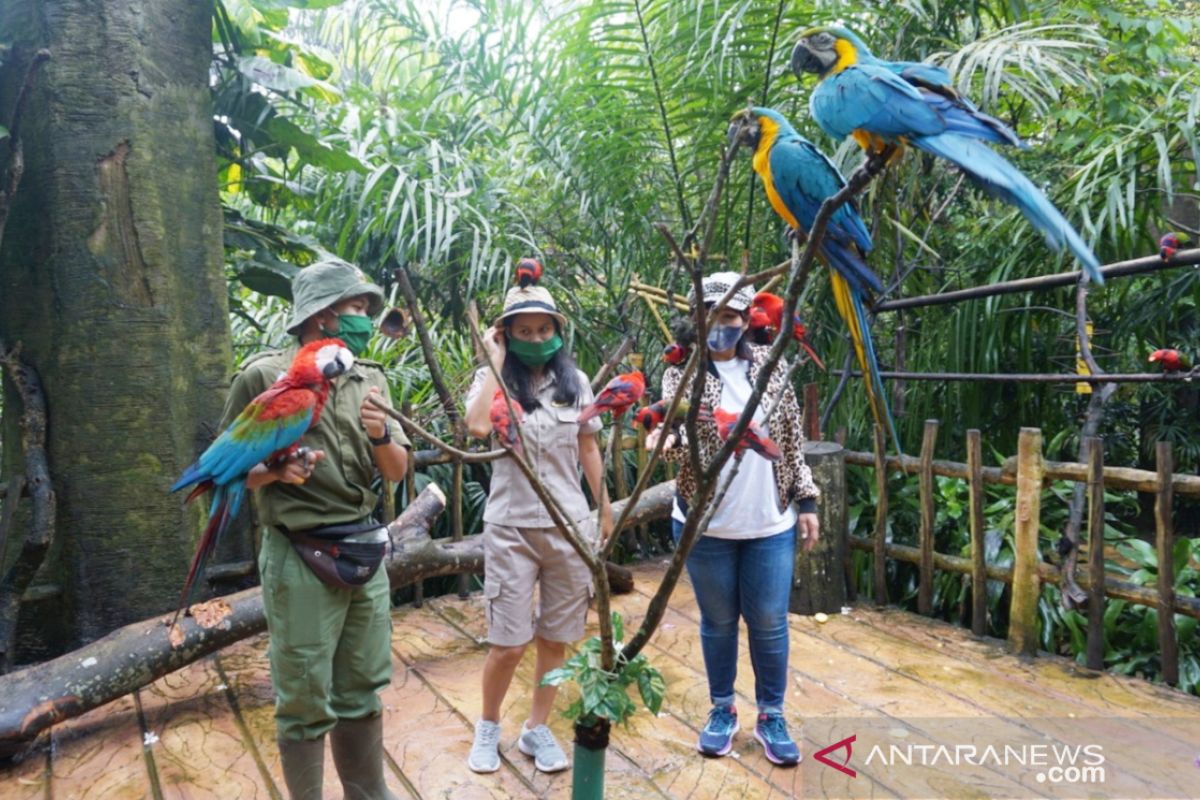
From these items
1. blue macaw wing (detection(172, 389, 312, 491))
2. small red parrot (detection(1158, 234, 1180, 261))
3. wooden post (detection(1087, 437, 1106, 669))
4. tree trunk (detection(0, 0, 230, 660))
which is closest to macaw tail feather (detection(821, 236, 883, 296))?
small red parrot (detection(1158, 234, 1180, 261))

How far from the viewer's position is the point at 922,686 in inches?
112

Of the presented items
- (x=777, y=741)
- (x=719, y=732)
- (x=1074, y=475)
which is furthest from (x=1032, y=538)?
(x=719, y=732)

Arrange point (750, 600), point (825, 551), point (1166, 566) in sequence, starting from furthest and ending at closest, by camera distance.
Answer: point (825, 551) → point (1166, 566) → point (750, 600)

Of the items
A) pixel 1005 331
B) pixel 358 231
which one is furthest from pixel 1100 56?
pixel 358 231

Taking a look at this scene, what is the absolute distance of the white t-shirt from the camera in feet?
7.06

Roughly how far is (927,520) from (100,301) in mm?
3520

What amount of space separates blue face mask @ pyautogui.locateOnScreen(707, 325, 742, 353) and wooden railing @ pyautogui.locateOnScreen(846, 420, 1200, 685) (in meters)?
1.60

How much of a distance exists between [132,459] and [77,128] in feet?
4.13

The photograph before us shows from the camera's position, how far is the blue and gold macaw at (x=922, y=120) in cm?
104

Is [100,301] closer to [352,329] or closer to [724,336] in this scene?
[352,329]

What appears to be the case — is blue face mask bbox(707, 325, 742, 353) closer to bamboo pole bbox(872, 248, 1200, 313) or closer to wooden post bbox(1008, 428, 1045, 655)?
bamboo pole bbox(872, 248, 1200, 313)

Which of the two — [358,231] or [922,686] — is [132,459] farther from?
[922,686]

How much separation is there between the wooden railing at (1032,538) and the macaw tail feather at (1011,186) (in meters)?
2.13

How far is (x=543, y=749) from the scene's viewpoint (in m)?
2.25
